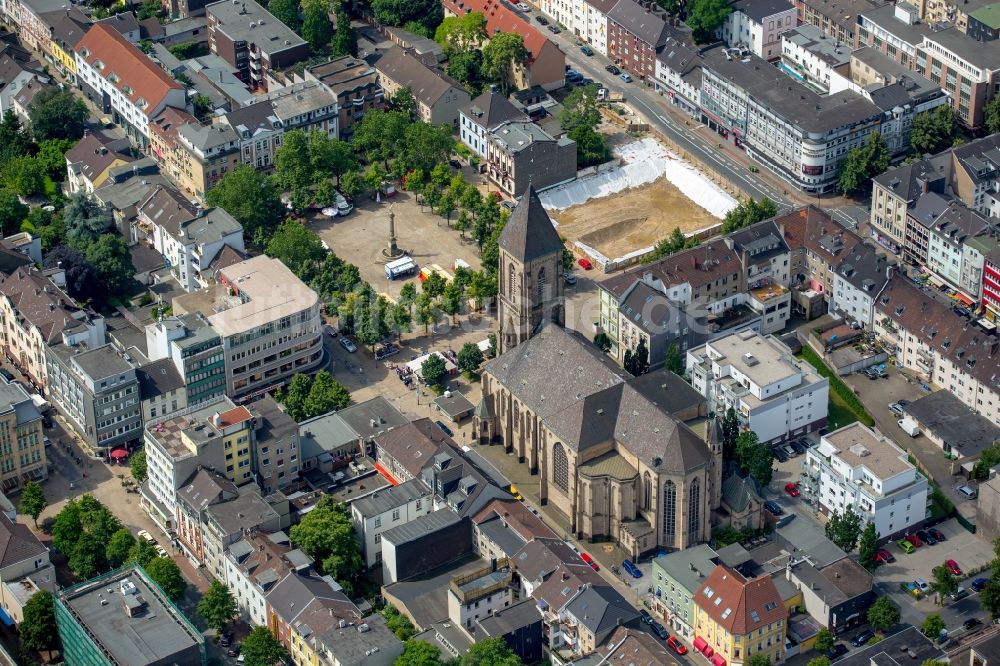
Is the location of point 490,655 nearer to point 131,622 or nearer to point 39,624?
point 131,622

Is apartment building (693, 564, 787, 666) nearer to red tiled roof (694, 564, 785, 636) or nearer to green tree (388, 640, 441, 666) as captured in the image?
red tiled roof (694, 564, 785, 636)

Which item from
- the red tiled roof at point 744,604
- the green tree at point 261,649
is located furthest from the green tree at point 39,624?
the red tiled roof at point 744,604

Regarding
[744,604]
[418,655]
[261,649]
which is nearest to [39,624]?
[261,649]

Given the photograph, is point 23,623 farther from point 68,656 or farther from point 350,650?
point 350,650

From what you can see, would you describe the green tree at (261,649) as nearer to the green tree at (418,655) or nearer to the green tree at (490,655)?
the green tree at (418,655)

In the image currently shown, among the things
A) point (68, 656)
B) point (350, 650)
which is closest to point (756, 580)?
point (350, 650)
